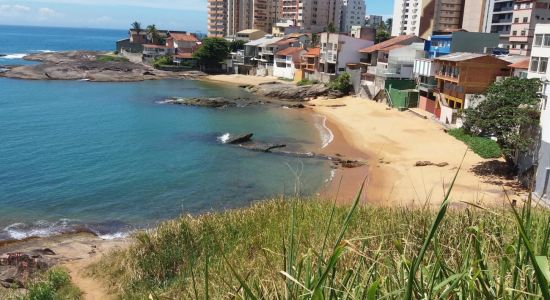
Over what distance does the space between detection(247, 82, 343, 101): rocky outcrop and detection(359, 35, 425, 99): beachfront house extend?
4824 mm

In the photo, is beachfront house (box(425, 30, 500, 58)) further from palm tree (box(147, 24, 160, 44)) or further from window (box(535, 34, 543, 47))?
palm tree (box(147, 24, 160, 44))

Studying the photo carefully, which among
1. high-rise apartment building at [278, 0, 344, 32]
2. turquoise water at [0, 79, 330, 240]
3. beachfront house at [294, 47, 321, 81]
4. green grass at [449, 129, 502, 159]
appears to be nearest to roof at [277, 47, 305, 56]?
beachfront house at [294, 47, 321, 81]

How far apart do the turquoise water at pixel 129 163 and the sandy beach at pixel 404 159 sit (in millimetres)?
2944

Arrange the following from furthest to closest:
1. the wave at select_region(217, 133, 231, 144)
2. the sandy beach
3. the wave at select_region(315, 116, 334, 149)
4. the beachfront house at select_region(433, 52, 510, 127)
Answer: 1. the wave at select_region(217, 133, 231, 144)
2. the beachfront house at select_region(433, 52, 510, 127)
3. the wave at select_region(315, 116, 334, 149)
4. the sandy beach

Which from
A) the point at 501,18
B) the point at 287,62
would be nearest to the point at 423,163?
the point at 287,62

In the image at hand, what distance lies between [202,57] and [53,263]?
75.9m

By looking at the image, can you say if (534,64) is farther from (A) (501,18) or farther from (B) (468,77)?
(A) (501,18)

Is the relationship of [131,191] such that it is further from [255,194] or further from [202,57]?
[202,57]

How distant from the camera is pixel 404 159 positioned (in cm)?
3064

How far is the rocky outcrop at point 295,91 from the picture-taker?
200 ft

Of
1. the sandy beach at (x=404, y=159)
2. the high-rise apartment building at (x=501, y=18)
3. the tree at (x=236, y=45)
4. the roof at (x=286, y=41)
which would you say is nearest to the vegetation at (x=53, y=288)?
the sandy beach at (x=404, y=159)

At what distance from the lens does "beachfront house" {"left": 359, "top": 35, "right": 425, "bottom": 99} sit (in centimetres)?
5200

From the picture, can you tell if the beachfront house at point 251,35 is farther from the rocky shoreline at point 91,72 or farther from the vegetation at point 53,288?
the vegetation at point 53,288

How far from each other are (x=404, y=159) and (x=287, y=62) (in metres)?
50.4
